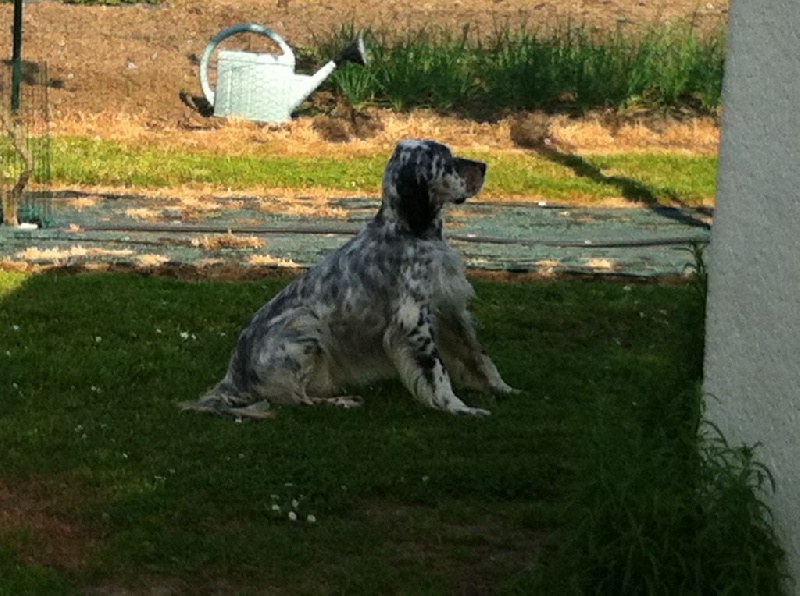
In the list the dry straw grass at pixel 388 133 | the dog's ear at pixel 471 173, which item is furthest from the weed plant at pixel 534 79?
the dog's ear at pixel 471 173

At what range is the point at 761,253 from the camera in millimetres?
4652

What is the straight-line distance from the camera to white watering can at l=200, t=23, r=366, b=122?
54.3ft

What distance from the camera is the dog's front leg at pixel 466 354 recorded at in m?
8.26

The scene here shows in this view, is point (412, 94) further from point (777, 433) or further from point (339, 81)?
point (777, 433)

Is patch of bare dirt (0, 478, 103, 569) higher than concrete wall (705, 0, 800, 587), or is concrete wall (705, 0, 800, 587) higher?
concrete wall (705, 0, 800, 587)

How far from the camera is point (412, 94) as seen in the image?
17312 mm

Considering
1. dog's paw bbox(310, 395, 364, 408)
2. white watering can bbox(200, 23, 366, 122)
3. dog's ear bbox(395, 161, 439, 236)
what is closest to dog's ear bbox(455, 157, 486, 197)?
dog's ear bbox(395, 161, 439, 236)

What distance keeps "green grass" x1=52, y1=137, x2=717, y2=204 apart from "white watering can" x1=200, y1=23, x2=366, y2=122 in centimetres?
148

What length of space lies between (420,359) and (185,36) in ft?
42.4

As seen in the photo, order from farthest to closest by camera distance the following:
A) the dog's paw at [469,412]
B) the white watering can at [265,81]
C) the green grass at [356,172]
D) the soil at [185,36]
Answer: the white watering can at [265,81] < the soil at [185,36] < the green grass at [356,172] < the dog's paw at [469,412]

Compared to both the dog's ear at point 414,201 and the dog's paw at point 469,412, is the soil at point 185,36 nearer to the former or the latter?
the dog's ear at point 414,201

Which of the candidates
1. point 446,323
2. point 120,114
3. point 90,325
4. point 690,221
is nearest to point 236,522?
point 446,323

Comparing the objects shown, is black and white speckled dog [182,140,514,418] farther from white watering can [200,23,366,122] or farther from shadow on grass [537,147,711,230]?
white watering can [200,23,366,122]

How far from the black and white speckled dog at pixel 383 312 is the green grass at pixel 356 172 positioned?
18.9 feet
